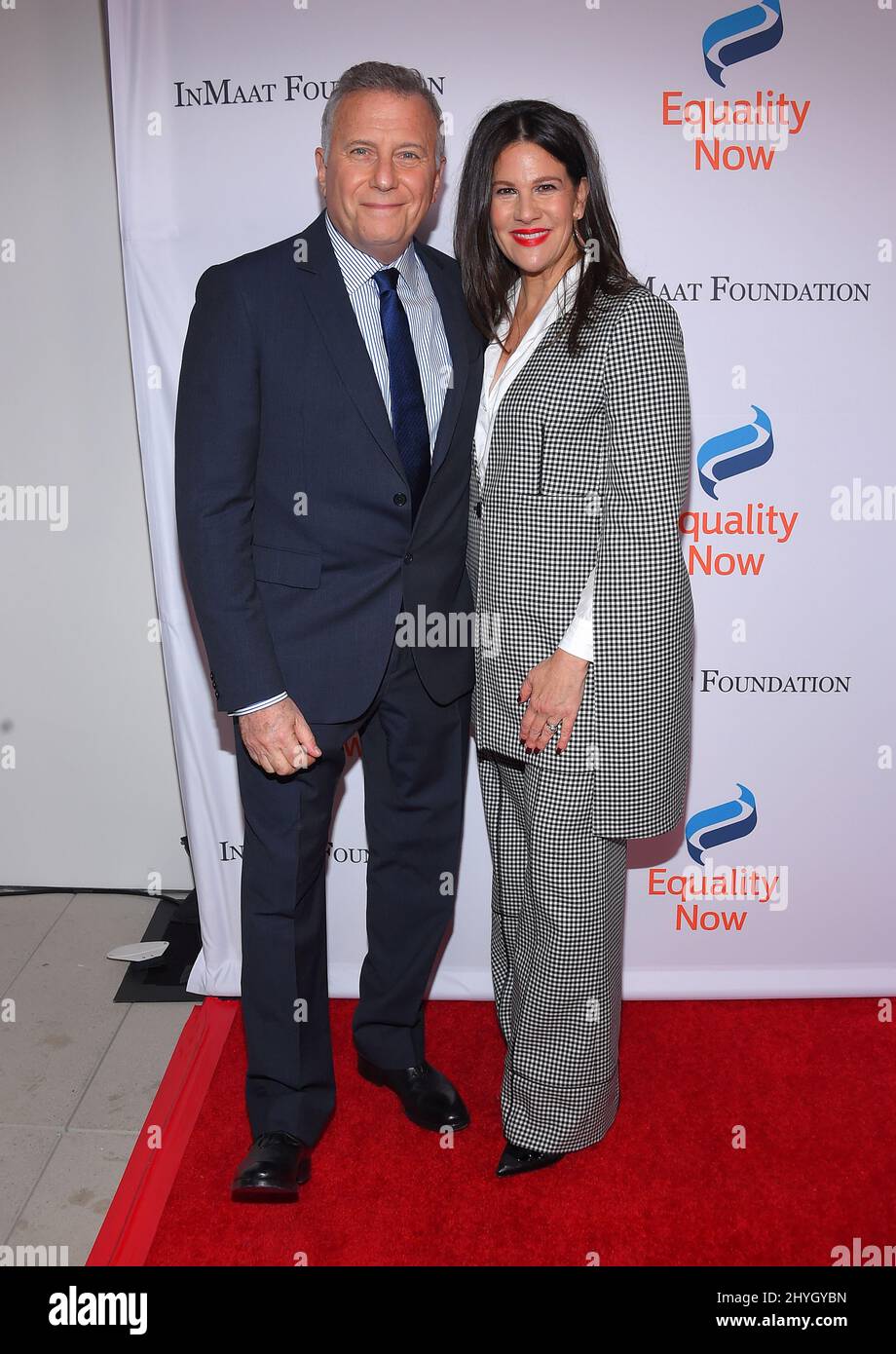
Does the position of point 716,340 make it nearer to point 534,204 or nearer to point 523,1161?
point 534,204

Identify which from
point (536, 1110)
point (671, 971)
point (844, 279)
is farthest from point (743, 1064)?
point (844, 279)

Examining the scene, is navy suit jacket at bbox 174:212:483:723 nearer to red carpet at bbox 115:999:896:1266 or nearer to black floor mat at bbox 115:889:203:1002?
red carpet at bbox 115:999:896:1266

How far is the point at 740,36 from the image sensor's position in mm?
2344

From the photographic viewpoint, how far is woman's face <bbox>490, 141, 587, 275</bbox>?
6.34 ft

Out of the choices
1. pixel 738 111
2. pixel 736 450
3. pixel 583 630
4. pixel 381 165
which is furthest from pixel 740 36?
pixel 583 630

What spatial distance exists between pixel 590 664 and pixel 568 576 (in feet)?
0.51

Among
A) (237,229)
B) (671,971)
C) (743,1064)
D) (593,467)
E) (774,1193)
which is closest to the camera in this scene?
(593,467)

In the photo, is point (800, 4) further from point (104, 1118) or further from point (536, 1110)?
point (104, 1118)

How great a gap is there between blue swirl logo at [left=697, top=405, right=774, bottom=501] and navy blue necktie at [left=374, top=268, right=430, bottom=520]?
0.78 m

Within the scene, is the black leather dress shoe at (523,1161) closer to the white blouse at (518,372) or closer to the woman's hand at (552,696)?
the woman's hand at (552,696)

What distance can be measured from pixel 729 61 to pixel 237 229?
1.04 m

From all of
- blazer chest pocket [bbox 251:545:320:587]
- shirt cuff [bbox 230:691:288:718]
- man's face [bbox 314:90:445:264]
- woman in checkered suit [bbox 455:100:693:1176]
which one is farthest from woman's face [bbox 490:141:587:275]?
shirt cuff [bbox 230:691:288:718]

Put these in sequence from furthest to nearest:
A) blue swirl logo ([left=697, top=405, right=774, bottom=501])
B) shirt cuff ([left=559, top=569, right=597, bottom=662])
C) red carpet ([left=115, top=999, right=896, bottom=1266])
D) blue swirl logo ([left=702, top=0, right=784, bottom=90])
→ 1. blue swirl logo ([left=697, top=405, right=774, bottom=501])
2. blue swirl logo ([left=702, top=0, right=784, bottom=90])
3. red carpet ([left=115, top=999, right=896, bottom=1266])
4. shirt cuff ([left=559, top=569, right=597, bottom=662])
